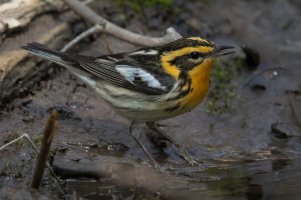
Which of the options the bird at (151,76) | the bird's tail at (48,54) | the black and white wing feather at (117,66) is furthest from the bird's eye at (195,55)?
the bird's tail at (48,54)

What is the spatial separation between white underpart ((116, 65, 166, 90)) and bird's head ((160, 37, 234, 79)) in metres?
0.18

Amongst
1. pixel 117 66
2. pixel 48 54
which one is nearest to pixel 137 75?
pixel 117 66

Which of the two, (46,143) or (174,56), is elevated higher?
(174,56)

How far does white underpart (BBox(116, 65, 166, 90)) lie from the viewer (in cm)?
728

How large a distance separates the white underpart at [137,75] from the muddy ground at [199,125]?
0.75 metres

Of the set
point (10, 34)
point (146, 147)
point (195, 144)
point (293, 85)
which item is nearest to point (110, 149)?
point (146, 147)

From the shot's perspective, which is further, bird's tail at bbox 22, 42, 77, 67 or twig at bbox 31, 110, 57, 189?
bird's tail at bbox 22, 42, 77, 67

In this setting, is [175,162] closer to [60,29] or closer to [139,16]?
[60,29]

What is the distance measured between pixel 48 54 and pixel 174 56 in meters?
1.28

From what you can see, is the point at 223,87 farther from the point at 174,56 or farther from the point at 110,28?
the point at 174,56

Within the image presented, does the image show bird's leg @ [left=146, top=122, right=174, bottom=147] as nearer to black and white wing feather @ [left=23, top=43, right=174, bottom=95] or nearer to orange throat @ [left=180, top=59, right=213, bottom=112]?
orange throat @ [left=180, top=59, right=213, bottom=112]

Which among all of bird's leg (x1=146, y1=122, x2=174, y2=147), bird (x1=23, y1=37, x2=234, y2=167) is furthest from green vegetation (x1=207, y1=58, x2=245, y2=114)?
bird (x1=23, y1=37, x2=234, y2=167)

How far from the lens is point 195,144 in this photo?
8.05 metres

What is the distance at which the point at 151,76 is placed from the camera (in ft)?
24.2
